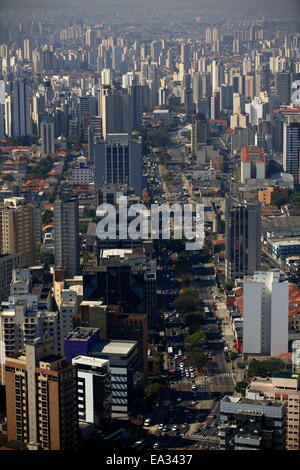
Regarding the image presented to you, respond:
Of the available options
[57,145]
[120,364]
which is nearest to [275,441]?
[120,364]

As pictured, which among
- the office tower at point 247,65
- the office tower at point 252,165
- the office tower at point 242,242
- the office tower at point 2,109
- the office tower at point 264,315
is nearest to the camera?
the office tower at point 264,315

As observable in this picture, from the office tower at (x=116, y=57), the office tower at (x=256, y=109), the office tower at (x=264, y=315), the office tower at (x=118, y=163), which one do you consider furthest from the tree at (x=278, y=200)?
the office tower at (x=264, y=315)

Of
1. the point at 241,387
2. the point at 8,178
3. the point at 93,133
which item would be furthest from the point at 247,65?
the point at 241,387

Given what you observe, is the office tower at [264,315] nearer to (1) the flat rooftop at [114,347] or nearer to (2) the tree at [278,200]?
(1) the flat rooftop at [114,347]

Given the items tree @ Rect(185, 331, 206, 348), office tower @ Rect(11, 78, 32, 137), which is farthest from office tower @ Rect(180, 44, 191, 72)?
tree @ Rect(185, 331, 206, 348)

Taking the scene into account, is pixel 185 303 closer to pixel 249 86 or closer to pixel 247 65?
pixel 247 65
